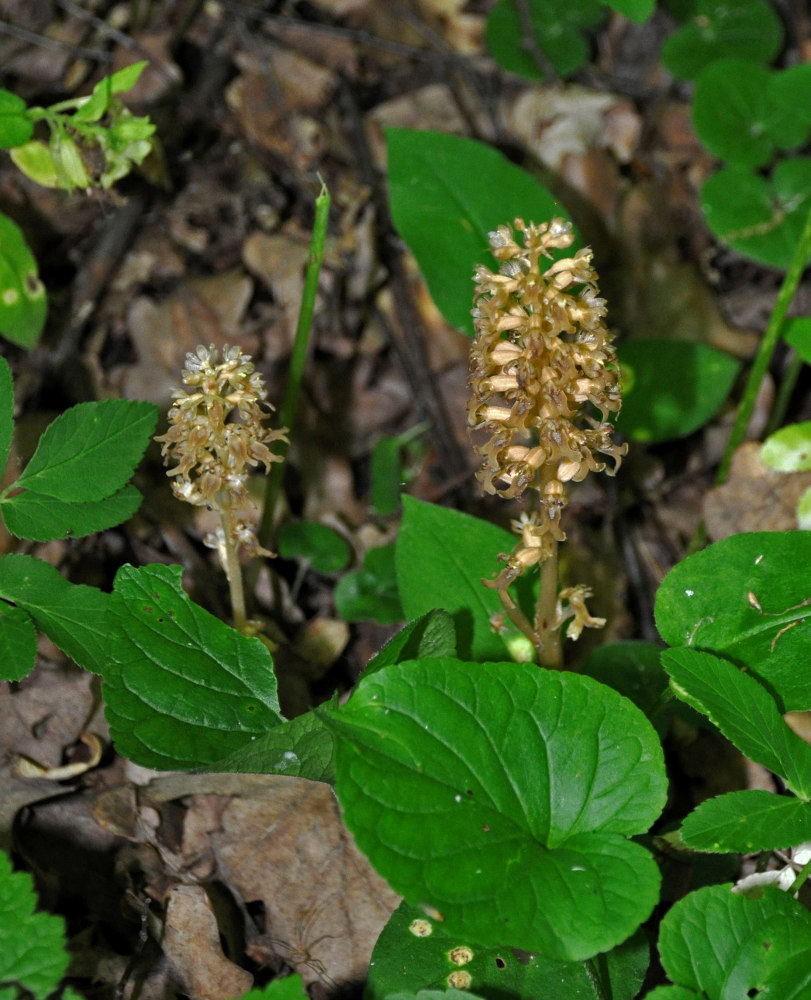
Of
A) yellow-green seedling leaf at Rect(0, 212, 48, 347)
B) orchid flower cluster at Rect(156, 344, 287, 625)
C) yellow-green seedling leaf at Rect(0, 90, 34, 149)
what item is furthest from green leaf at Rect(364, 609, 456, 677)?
yellow-green seedling leaf at Rect(0, 90, 34, 149)

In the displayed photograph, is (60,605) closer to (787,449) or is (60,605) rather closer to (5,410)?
(5,410)

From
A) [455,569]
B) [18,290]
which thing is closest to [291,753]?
[455,569]

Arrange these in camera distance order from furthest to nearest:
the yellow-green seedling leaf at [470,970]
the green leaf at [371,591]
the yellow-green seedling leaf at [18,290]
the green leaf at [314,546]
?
the green leaf at [314,546]
the green leaf at [371,591]
the yellow-green seedling leaf at [18,290]
the yellow-green seedling leaf at [470,970]

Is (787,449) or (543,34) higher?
(543,34)

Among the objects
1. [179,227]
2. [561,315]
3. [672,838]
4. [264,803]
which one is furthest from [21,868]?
[179,227]

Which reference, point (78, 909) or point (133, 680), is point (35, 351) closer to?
point (133, 680)

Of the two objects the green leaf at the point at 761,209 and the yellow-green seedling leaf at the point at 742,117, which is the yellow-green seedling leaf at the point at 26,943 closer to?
the green leaf at the point at 761,209

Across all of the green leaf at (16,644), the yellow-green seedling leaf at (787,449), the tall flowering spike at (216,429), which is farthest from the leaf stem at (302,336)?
the yellow-green seedling leaf at (787,449)
